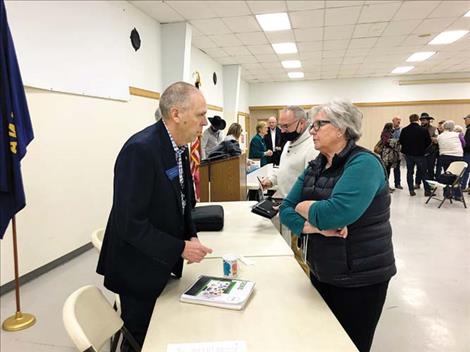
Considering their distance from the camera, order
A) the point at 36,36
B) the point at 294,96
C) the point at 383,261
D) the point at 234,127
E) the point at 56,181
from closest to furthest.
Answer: the point at 383,261, the point at 36,36, the point at 56,181, the point at 234,127, the point at 294,96

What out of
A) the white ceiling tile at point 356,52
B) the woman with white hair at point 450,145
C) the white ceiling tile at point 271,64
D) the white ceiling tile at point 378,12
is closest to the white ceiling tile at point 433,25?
the white ceiling tile at point 378,12

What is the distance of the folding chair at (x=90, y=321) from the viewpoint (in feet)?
3.68

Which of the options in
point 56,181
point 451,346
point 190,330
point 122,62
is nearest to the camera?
point 190,330

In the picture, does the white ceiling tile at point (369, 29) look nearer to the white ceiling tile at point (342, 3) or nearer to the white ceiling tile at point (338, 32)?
the white ceiling tile at point (338, 32)

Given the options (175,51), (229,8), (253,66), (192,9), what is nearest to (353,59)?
(253,66)

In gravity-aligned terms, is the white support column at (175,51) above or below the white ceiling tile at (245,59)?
below

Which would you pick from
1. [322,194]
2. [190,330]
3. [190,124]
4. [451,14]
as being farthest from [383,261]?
[451,14]

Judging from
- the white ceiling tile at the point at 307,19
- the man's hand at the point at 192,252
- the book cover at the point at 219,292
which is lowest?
the book cover at the point at 219,292

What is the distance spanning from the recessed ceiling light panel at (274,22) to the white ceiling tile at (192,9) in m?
0.86

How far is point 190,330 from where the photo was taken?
3.97 ft

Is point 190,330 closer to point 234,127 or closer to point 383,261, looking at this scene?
point 383,261

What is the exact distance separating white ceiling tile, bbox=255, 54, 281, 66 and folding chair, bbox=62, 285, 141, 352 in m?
8.01

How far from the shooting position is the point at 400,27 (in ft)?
20.8

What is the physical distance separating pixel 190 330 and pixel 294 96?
12.4 metres
